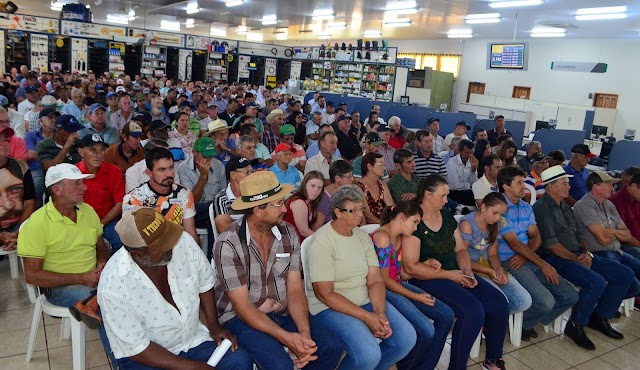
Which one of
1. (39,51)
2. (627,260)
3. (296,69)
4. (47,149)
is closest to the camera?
(627,260)

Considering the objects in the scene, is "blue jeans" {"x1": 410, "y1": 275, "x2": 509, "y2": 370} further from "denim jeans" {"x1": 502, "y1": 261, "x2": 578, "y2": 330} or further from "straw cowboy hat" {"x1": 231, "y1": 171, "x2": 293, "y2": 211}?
"straw cowboy hat" {"x1": 231, "y1": 171, "x2": 293, "y2": 211}

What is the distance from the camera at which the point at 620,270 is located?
3883 millimetres

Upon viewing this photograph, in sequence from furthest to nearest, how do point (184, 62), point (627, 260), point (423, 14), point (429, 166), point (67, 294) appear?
point (184, 62), point (423, 14), point (429, 166), point (627, 260), point (67, 294)

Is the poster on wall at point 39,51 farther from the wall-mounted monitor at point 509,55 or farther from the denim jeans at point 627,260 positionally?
the denim jeans at point 627,260

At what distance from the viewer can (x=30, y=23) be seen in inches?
533

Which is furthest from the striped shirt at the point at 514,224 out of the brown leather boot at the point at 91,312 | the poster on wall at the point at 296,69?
the poster on wall at the point at 296,69

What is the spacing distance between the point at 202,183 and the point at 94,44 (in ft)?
42.2

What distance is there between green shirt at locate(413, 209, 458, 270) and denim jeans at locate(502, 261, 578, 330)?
65cm

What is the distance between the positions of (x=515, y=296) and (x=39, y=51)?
48.7 ft

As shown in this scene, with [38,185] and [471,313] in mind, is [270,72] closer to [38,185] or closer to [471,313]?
[38,185]

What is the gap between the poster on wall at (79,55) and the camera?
14.2 meters

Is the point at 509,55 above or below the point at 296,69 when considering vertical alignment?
above

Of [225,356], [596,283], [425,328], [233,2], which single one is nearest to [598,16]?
[596,283]

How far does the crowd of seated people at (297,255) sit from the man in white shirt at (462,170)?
0.95 metres
